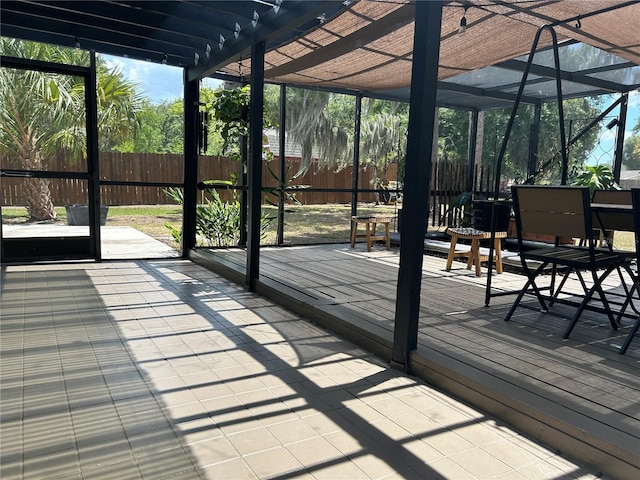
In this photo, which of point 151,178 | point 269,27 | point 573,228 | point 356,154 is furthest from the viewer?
point 151,178

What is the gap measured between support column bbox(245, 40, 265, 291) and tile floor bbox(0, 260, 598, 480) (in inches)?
40.8

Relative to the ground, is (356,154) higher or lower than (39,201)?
higher

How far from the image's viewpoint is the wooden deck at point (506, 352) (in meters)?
1.92

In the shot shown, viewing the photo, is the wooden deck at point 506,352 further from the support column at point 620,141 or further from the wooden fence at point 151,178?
the support column at point 620,141

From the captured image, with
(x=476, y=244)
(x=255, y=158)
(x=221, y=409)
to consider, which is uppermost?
(x=255, y=158)

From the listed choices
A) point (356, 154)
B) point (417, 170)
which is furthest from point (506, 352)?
point (356, 154)

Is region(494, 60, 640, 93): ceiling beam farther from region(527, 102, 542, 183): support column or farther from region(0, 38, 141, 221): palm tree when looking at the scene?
region(0, 38, 141, 221): palm tree

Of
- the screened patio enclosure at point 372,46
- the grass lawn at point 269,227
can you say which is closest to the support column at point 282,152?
the grass lawn at point 269,227

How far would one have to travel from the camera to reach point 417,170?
101 inches

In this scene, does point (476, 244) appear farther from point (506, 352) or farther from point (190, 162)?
point (190, 162)

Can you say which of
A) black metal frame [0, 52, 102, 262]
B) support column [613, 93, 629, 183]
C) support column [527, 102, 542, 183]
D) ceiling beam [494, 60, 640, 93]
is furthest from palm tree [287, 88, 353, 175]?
black metal frame [0, 52, 102, 262]

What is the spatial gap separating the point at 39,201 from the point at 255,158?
3.69m

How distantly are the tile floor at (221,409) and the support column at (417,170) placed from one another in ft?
1.08

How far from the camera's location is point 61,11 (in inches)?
170
